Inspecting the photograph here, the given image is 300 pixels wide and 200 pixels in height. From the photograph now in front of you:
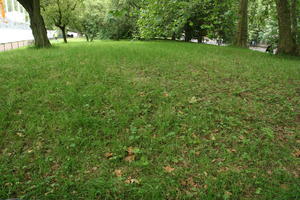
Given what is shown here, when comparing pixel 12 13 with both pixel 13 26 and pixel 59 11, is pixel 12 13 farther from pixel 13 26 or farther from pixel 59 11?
pixel 59 11

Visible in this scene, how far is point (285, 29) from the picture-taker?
508 inches

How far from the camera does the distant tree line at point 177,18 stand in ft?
17.0

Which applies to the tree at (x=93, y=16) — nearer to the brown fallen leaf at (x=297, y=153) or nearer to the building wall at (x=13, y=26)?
the building wall at (x=13, y=26)

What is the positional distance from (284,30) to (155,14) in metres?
11.7

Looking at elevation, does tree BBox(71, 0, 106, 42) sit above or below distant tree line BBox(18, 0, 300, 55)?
above

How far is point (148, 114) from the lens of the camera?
488cm

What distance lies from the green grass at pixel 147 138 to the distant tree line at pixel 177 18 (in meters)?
1.98

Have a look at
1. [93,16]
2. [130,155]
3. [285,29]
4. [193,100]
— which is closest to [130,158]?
[130,155]

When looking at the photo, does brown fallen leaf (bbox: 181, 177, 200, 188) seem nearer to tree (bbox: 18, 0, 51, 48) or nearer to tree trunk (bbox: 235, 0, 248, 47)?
tree (bbox: 18, 0, 51, 48)

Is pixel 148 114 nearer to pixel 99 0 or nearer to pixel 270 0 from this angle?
pixel 270 0

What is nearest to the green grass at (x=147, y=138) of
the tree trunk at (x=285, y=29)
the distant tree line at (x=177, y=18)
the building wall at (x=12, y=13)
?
the distant tree line at (x=177, y=18)

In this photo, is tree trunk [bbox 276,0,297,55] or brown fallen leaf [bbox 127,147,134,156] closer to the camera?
brown fallen leaf [bbox 127,147,134,156]

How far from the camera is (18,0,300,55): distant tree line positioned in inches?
204

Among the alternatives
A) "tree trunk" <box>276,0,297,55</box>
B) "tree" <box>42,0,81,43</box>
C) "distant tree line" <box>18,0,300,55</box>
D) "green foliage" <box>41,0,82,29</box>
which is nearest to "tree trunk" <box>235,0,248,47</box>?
"distant tree line" <box>18,0,300,55</box>
